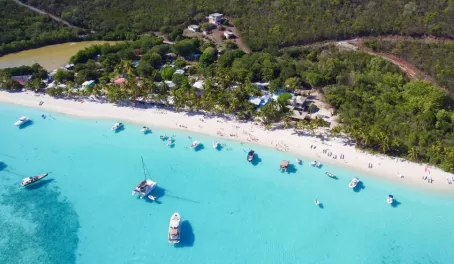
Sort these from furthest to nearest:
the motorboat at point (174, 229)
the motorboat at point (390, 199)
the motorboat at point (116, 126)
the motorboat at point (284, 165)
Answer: the motorboat at point (116, 126) → the motorboat at point (284, 165) → the motorboat at point (390, 199) → the motorboat at point (174, 229)

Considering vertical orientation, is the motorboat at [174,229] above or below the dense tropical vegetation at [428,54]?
below

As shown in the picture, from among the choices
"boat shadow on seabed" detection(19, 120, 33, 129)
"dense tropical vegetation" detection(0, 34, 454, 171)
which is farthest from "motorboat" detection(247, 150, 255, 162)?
"boat shadow on seabed" detection(19, 120, 33, 129)

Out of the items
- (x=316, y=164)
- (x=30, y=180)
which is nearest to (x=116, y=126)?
(x=30, y=180)

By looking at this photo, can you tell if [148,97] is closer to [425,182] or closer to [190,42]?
[190,42]

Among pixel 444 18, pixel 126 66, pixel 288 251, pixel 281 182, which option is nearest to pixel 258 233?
pixel 288 251

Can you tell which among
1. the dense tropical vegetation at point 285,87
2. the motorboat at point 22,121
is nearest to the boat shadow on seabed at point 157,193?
the dense tropical vegetation at point 285,87

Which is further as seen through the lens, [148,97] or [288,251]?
[148,97]

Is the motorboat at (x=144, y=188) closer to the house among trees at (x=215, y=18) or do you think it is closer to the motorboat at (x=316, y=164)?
the motorboat at (x=316, y=164)
